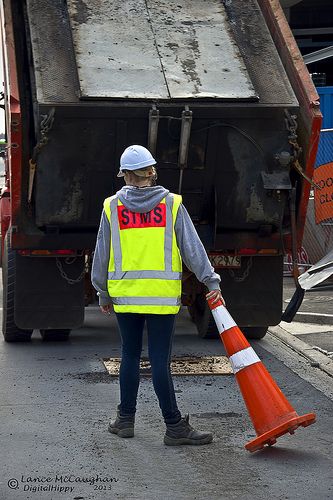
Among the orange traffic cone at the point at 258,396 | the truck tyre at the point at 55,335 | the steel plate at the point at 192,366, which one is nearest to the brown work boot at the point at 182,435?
the orange traffic cone at the point at 258,396

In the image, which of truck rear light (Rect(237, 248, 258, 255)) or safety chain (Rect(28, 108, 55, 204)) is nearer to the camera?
safety chain (Rect(28, 108, 55, 204))

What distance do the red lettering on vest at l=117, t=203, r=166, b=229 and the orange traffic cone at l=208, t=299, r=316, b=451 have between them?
0.55m

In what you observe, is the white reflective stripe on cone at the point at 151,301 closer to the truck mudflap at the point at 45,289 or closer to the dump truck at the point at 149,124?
the dump truck at the point at 149,124

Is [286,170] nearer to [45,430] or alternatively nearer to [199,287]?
[199,287]

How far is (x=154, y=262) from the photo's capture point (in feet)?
21.4

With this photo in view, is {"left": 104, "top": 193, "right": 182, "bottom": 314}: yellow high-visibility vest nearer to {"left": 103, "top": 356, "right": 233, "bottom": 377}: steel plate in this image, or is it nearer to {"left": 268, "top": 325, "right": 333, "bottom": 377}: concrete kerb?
{"left": 103, "top": 356, "right": 233, "bottom": 377}: steel plate

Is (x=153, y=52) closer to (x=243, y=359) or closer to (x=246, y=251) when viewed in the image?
(x=246, y=251)

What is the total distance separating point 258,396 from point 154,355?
0.64m

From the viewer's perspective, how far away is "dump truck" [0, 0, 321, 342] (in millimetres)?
8828

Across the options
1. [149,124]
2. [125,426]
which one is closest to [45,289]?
[149,124]

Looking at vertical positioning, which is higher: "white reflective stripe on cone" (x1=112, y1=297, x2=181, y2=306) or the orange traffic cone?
"white reflective stripe on cone" (x1=112, y1=297, x2=181, y2=306)

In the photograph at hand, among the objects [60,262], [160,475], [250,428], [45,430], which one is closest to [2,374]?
[60,262]

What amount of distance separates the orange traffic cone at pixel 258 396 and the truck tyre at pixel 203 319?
3684 mm

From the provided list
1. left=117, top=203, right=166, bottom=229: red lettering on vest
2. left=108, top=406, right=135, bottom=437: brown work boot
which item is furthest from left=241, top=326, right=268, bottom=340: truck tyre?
left=117, top=203, right=166, bottom=229: red lettering on vest
